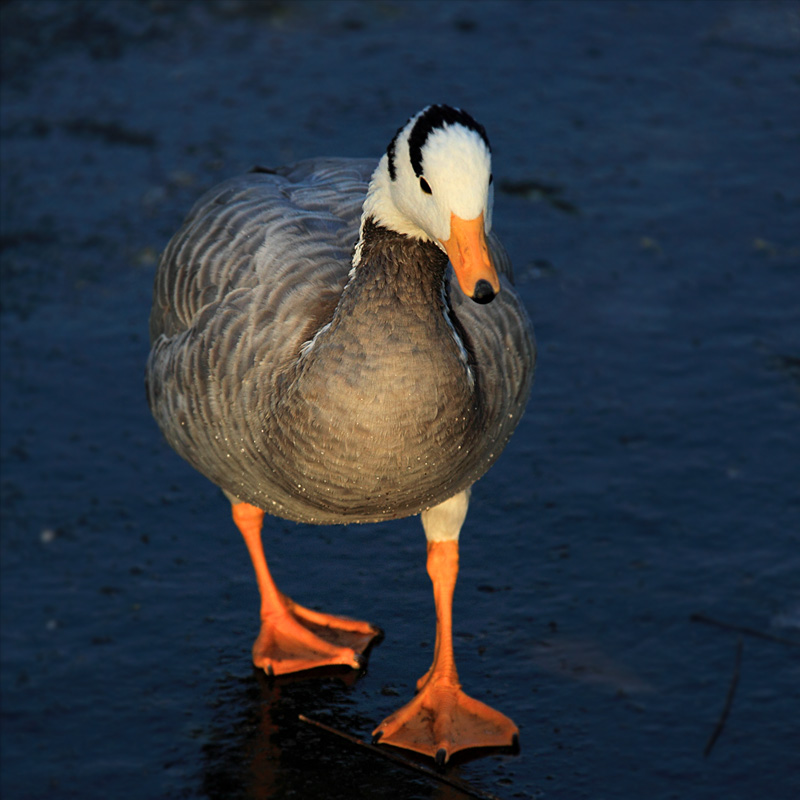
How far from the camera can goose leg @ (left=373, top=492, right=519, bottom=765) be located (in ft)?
15.0

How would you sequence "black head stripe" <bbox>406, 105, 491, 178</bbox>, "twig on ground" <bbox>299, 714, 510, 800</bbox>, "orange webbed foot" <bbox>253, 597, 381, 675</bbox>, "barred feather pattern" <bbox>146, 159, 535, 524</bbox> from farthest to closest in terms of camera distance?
"orange webbed foot" <bbox>253, 597, 381, 675</bbox> → "twig on ground" <bbox>299, 714, 510, 800</bbox> → "barred feather pattern" <bbox>146, 159, 535, 524</bbox> → "black head stripe" <bbox>406, 105, 491, 178</bbox>

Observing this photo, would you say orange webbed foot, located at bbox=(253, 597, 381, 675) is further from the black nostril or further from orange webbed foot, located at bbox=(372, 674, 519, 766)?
the black nostril

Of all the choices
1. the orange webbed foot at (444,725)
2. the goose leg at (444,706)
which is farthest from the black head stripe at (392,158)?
the orange webbed foot at (444,725)

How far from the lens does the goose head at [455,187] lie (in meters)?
3.61

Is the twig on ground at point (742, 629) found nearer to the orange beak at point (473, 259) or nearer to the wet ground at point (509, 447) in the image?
the wet ground at point (509, 447)

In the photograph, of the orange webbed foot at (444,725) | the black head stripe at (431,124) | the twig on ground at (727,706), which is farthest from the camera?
the orange webbed foot at (444,725)

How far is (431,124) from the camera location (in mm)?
3711

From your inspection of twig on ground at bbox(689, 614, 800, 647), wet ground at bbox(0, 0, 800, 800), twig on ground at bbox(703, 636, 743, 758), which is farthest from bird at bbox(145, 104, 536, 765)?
twig on ground at bbox(689, 614, 800, 647)

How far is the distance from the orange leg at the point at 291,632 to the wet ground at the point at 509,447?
0.32 feet

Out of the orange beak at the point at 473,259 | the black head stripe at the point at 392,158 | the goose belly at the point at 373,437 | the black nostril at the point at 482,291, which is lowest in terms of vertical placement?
the goose belly at the point at 373,437

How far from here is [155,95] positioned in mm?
9500

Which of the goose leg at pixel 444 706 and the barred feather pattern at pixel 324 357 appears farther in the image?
the goose leg at pixel 444 706

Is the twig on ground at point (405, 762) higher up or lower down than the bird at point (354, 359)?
lower down

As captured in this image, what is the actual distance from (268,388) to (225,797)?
1.47 meters
